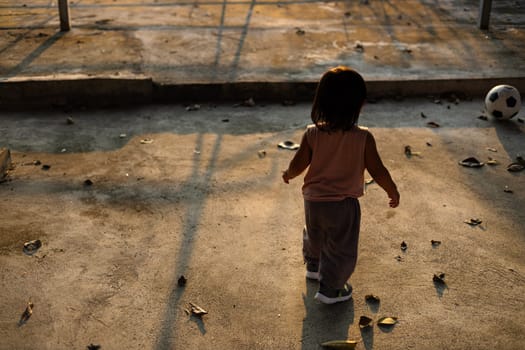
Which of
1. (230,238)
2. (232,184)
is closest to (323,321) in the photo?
(230,238)

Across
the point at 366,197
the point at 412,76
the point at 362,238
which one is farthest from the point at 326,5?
the point at 362,238

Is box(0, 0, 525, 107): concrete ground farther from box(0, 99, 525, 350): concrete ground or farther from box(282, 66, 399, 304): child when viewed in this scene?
box(282, 66, 399, 304): child

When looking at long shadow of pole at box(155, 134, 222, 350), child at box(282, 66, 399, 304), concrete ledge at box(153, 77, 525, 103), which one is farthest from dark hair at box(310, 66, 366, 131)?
concrete ledge at box(153, 77, 525, 103)

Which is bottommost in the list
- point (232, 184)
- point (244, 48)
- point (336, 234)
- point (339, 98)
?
point (232, 184)

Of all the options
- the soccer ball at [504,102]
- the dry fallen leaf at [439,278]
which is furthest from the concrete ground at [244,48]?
the dry fallen leaf at [439,278]

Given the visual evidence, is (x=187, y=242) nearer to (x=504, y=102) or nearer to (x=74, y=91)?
(x=74, y=91)

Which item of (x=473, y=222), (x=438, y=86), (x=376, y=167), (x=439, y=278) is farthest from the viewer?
(x=438, y=86)

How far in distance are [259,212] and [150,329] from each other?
4.53 feet

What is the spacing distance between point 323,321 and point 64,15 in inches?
230

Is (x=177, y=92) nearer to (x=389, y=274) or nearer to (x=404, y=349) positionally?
(x=389, y=274)

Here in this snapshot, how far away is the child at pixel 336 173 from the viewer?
10.1ft

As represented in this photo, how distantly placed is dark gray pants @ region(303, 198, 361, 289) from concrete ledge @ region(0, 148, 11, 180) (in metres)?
2.56

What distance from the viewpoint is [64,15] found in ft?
25.7

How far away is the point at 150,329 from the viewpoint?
329cm
